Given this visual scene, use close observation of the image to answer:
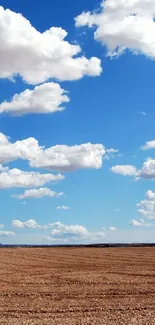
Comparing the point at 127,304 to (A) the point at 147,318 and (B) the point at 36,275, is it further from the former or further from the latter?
(B) the point at 36,275

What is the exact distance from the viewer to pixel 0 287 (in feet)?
83.1

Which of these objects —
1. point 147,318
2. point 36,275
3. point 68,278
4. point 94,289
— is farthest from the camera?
point 36,275

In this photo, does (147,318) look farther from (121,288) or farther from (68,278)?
(68,278)

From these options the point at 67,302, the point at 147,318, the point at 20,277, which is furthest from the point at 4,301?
the point at 20,277

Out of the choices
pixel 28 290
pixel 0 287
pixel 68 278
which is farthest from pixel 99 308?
pixel 68 278

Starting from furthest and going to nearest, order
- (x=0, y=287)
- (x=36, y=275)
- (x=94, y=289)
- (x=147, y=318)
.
Result: (x=36, y=275) < (x=0, y=287) < (x=94, y=289) < (x=147, y=318)

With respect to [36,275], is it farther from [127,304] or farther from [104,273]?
[127,304]

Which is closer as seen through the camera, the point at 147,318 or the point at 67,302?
the point at 147,318

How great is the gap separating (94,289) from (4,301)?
14.6ft

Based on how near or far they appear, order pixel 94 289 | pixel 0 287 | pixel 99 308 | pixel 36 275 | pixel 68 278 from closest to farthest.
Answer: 1. pixel 99 308
2. pixel 94 289
3. pixel 0 287
4. pixel 68 278
5. pixel 36 275

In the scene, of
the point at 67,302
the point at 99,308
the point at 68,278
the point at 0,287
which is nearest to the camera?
the point at 99,308

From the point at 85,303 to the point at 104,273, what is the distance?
36.4ft

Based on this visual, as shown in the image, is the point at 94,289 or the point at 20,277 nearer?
the point at 94,289

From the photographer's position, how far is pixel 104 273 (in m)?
30.9
